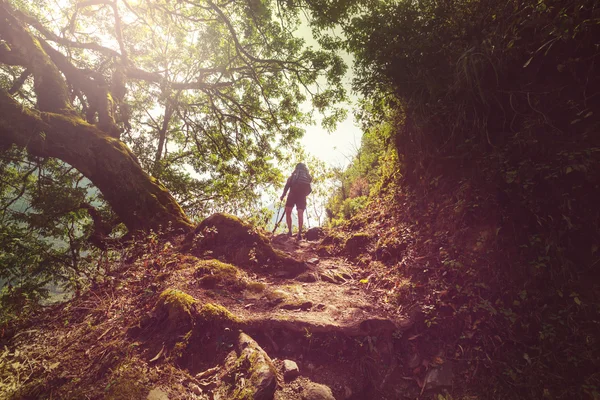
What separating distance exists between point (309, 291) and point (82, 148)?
6111 millimetres

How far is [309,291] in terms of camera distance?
401cm

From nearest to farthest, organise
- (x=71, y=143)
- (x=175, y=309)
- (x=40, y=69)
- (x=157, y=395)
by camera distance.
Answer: (x=157, y=395) → (x=175, y=309) → (x=71, y=143) → (x=40, y=69)

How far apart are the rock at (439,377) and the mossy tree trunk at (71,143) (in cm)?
533

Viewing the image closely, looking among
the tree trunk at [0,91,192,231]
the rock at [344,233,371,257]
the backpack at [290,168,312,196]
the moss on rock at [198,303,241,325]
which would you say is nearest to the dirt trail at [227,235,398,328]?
the moss on rock at [198,303,241,325]

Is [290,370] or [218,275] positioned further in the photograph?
[218,275]

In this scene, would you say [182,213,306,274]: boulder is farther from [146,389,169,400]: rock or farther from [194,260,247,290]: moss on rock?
[146,389,169,400]: rock

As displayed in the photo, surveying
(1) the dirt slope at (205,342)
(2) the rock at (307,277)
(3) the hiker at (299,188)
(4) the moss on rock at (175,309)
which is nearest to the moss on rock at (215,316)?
(1) the dirt slope at (205,342)

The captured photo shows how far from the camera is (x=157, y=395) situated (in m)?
2.02

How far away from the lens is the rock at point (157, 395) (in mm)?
1984

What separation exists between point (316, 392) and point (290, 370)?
0.33m

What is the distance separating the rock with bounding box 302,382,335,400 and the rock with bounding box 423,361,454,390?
1005mm

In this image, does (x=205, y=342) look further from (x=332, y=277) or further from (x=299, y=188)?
(x=299, y=188)

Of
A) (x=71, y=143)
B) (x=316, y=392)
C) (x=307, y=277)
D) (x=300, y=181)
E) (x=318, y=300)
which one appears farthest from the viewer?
(x=300, y=181)

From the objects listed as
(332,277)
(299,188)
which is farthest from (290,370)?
(299,188)
